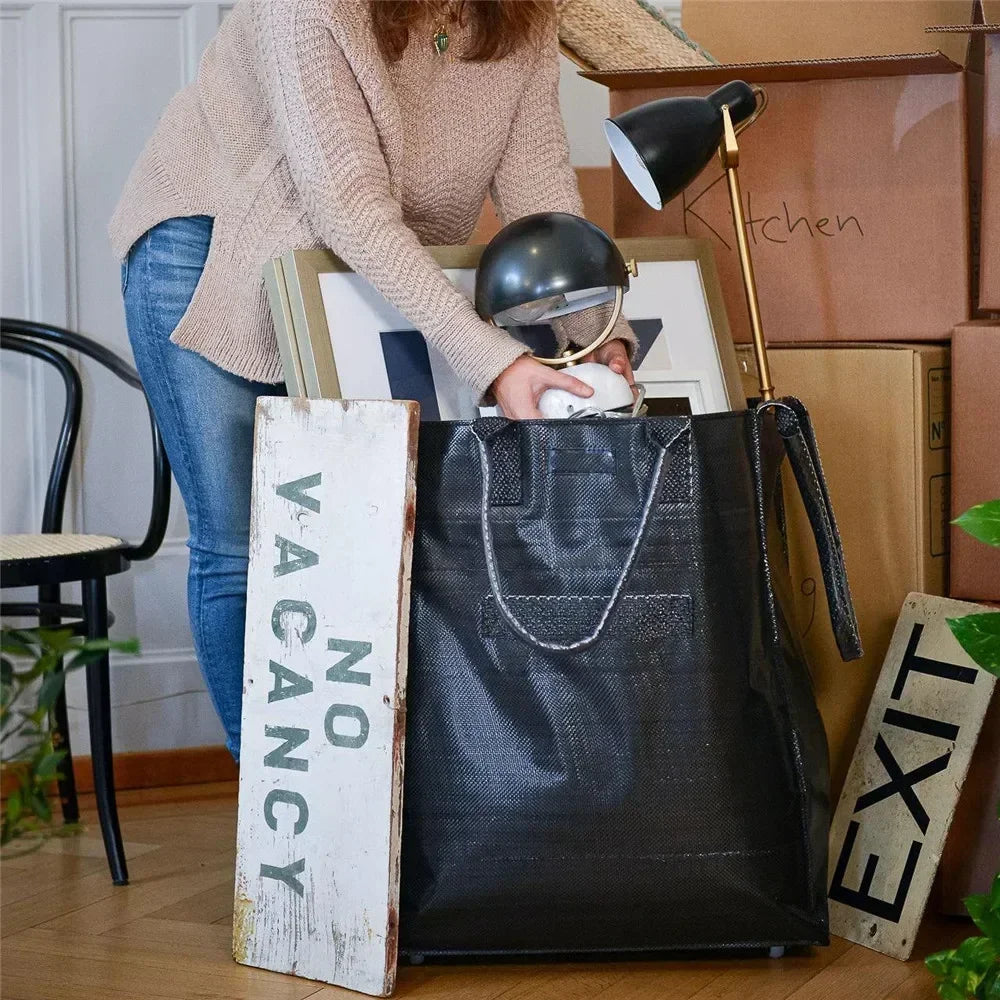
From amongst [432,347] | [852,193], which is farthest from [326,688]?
[852,193]

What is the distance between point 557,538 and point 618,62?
0.66 m

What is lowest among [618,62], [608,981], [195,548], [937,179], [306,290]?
[608,981]

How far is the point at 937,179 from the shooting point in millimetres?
1415

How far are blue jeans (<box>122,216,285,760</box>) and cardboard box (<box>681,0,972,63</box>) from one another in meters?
0.69

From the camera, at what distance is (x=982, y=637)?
1.04 meters

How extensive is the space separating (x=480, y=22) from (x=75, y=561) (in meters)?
0.74

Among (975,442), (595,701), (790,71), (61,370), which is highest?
(790,71)

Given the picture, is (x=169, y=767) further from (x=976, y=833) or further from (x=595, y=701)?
(x=976, y=833)

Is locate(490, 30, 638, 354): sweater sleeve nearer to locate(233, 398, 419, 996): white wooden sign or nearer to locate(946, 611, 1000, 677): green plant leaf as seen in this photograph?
locate(233, 398, 419, 996): white wooden sign

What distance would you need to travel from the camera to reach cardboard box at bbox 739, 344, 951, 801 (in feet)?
4.56

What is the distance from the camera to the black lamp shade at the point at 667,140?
3.98 ft

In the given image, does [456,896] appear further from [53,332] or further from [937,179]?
[53,332]

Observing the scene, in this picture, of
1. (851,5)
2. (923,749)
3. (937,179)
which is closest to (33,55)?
(851,5)

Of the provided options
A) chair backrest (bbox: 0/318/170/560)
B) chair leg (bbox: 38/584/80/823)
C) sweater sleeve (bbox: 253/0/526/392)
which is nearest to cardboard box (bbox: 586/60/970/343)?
sweater sleeve (bbox: 253/0/526/392)
